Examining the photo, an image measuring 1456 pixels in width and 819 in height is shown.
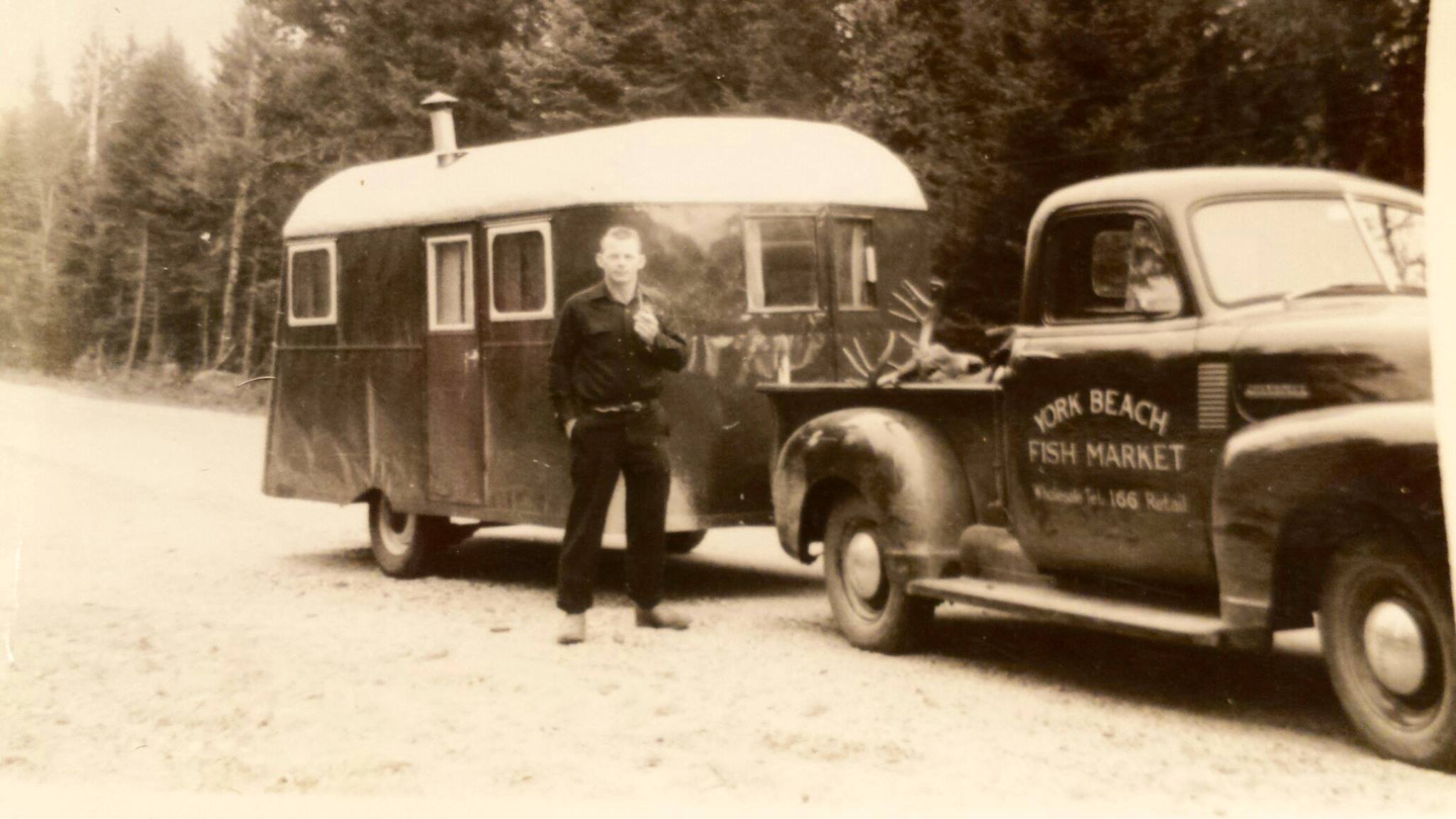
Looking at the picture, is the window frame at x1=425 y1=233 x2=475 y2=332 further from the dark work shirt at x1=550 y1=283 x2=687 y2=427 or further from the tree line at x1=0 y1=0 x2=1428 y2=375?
the dark work shirt at x1=550 y1=283 x2=687 y2=427

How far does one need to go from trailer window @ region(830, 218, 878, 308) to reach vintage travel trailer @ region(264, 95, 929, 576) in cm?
1

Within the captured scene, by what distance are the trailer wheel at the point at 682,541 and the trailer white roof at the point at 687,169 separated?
2524mm

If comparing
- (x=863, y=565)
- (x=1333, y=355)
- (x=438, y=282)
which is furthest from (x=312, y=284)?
(x=1333, y=355)

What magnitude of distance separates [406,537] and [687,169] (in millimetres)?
3250

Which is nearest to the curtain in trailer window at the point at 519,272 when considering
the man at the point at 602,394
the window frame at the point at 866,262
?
the man at the point at 602,394

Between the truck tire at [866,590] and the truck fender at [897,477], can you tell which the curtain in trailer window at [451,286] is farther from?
the truck tire at [866,590]

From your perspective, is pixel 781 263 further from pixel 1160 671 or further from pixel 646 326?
pixel 1160 671

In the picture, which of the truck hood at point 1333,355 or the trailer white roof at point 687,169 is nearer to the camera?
the truck hood at point 1333,355

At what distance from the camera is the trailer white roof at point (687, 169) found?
31.0ft

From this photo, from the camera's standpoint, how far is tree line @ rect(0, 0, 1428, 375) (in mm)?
5020

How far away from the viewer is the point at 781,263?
987 centimetres

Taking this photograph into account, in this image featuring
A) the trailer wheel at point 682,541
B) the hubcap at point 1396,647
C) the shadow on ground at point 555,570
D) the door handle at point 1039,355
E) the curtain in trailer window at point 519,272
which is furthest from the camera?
the trailer wheel at point 682,541

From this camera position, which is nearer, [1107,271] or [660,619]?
[1107,271]

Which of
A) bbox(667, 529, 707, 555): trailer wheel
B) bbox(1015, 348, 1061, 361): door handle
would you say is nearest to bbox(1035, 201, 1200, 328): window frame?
bbox(1015, 348, 1061, 361): door handle
